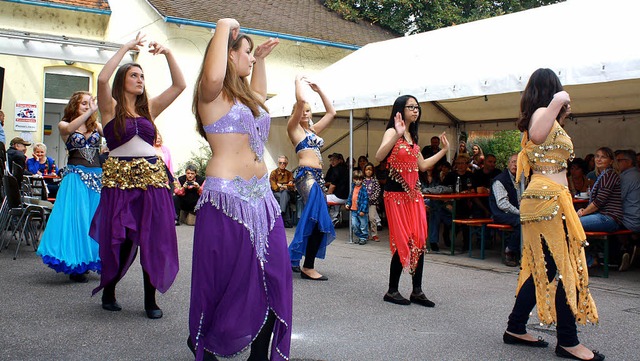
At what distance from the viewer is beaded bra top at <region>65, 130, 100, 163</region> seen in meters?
6.81

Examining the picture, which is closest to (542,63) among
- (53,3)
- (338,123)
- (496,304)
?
(496,304)

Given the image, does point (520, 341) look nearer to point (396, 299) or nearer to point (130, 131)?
point (396, 299)

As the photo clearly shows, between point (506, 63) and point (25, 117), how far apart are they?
13.4 meters

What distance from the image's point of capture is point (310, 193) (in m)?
7.52

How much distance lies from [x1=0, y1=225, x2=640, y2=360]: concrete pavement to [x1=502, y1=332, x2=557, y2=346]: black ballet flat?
0.22ft

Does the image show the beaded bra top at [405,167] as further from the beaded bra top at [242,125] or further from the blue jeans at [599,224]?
the blue jeans at [599,224]

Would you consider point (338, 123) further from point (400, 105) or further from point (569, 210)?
point (569, 210)

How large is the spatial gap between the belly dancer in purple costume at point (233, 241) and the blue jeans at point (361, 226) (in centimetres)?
798

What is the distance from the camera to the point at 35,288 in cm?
671

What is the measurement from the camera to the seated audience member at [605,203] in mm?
8344

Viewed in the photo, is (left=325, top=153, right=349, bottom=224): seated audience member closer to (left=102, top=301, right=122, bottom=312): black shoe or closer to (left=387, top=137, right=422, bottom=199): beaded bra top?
(left=387, top=137, right=422, bottom=199): beaded bra top

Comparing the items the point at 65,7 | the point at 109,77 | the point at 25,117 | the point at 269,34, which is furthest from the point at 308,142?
the point at 65,7

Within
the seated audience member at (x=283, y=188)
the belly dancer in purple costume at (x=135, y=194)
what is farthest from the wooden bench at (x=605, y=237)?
the seated audience member at (x=283, y=188)

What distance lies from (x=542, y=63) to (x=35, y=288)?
20.7 feet
